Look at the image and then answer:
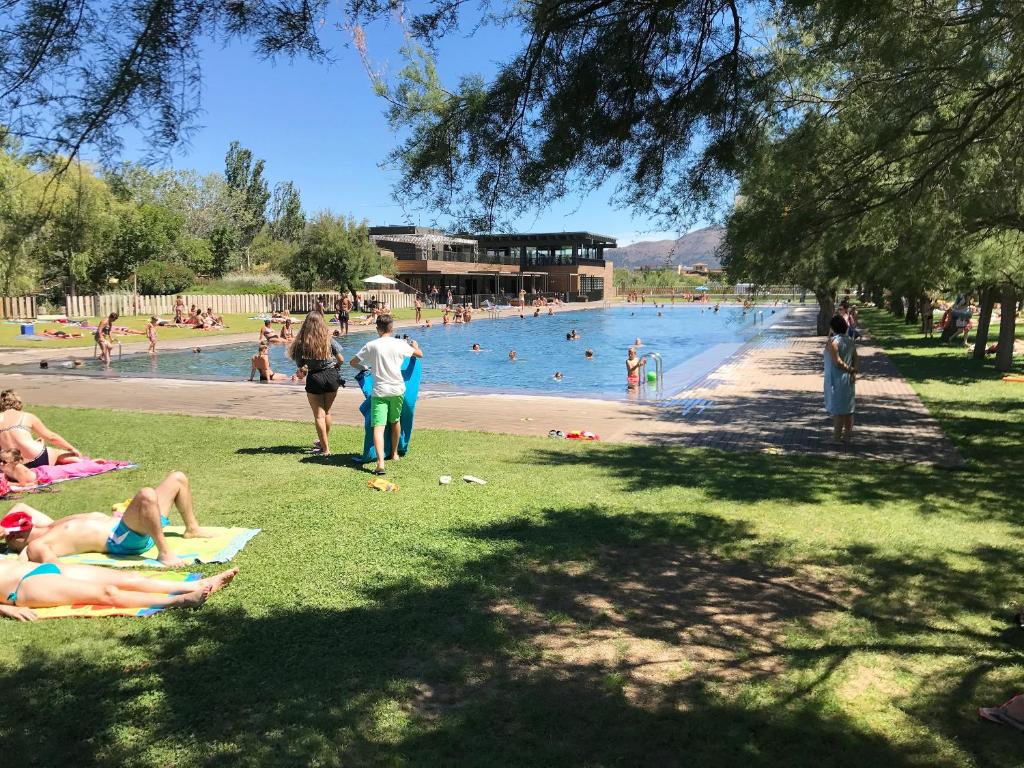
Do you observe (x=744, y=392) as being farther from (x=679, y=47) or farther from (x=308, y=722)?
(x=308, y=722)

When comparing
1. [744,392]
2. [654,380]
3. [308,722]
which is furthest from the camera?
[654,380]

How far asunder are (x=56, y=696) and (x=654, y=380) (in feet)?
48.3

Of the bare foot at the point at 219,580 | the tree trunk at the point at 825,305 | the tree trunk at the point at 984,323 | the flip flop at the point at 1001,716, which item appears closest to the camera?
the flip flop at the point at 1001,716

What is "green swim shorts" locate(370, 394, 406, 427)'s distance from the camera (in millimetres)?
7680

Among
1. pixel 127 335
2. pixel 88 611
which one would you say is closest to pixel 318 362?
pixel 88 611

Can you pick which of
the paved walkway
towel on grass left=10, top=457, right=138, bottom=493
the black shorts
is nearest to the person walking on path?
the paved walkway

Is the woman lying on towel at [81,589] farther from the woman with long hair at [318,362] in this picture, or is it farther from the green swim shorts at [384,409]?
the woman with long hair at [318,362]

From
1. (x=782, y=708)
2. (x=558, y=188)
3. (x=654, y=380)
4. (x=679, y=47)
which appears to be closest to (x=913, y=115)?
(x=679, y=47)

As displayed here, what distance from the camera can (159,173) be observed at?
11.2 ft

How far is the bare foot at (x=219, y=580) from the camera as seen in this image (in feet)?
15.1

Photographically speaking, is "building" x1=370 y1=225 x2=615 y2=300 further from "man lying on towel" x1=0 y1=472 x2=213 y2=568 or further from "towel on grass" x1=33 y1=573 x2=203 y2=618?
"towel on grass" x1=33 y1=573 x2=203 y2=618

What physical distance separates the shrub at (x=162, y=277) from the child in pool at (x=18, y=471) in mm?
38506

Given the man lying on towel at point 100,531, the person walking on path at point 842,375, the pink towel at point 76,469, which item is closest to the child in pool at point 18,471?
the pink towel at point 76,469

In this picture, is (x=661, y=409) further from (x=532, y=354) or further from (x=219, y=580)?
(x=532, y=354)
